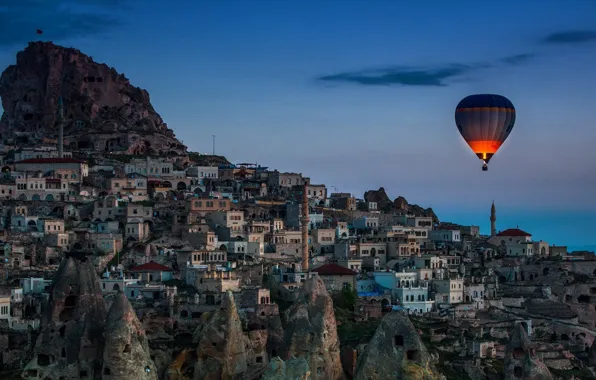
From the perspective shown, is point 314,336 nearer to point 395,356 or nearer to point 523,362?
point 395,356

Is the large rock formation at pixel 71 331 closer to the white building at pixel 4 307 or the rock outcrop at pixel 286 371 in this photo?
the rock outcrop at pixel 286 371

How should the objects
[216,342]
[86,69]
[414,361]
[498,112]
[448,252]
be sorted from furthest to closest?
[86,69]
[448,252]
[498,112]
[216,342]
[414,361]

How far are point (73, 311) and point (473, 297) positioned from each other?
125ft

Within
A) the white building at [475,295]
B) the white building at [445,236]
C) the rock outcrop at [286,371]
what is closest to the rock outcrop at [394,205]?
the white building at [445,236]

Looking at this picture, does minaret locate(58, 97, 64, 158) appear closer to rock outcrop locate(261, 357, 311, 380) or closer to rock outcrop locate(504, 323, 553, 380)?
rock outcrop locate(504, 323, 553, 380)

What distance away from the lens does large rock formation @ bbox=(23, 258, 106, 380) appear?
53.3 m

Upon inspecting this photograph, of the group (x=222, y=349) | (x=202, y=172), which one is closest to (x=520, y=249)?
(x=202, y=172)

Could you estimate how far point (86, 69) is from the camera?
135 m

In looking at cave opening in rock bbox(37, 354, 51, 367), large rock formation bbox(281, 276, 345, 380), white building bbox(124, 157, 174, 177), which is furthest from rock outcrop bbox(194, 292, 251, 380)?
white building bbox(124, 157, 174, 177)

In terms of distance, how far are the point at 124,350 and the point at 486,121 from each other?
83.9 ft

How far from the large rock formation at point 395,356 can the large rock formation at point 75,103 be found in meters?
79.2

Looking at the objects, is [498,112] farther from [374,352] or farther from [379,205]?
[379,205]

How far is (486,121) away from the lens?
68.2m

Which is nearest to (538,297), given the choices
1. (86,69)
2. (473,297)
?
(473,297)
